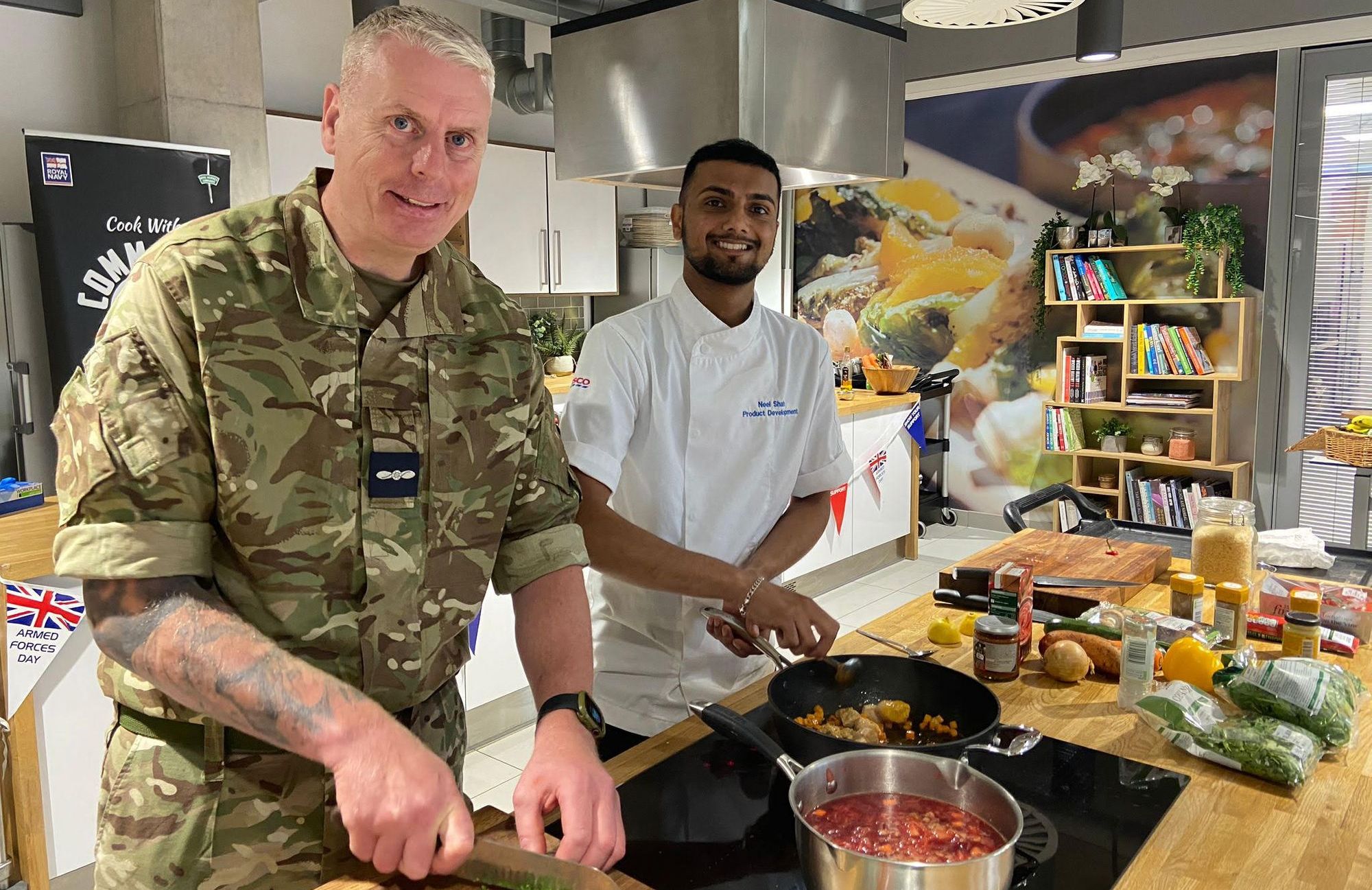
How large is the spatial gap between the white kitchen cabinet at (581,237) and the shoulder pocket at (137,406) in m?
5.33

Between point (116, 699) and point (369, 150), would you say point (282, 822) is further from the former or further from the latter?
point (369, 150)

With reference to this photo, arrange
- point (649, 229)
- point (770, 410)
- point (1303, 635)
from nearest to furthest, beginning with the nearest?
point (1303, 635)
point (770, 410)
point (649, 229)

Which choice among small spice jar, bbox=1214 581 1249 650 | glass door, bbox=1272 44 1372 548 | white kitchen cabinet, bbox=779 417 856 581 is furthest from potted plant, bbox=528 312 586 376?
small spice jar, bbox=1214 581 1249 650

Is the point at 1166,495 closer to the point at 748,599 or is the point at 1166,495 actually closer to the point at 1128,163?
the point at 1128,163

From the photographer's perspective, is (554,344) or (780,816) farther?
(554,344)

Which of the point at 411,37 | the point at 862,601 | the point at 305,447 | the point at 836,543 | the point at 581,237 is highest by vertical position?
the point at 581,237

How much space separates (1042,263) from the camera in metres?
6.24

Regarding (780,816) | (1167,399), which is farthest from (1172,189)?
(780,816)

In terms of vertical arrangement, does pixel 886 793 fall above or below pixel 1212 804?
above

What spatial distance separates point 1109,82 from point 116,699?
6.27m

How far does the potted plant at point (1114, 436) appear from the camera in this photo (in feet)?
19.8

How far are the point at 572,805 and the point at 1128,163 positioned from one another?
19.2 ft

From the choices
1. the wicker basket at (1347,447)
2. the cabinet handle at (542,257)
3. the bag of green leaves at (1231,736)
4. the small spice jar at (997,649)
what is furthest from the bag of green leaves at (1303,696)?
the cabinet handle at (542,257)

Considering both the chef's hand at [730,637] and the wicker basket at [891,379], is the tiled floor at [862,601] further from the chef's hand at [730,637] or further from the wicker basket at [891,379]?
the wicker basket at [891,379]
